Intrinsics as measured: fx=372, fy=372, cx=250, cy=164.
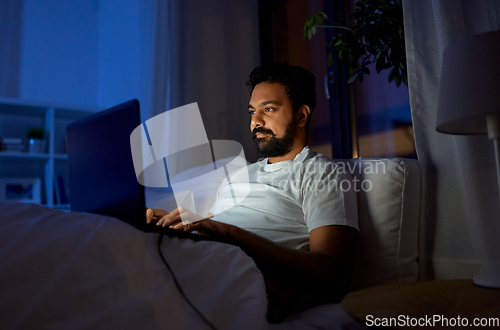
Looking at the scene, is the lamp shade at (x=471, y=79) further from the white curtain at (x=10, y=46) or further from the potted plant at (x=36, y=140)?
the white curtain at (x=10, y=46)

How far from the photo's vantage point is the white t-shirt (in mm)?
1089

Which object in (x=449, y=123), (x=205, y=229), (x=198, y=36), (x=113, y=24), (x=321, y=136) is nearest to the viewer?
(x=449, y=123)

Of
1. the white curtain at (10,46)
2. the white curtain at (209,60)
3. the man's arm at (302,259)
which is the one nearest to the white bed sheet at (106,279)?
the man's arm at (302,259)

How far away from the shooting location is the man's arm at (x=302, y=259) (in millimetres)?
935

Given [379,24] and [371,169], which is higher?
[379,24]

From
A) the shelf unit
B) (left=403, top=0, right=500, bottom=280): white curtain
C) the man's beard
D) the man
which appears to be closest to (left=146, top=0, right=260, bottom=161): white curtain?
the shelf unit

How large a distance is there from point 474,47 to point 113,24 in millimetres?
2971

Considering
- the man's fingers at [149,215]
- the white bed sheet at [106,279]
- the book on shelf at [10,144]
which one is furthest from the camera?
the book on shelf at [10,144]

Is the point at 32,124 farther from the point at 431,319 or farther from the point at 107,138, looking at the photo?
the point at 431,319

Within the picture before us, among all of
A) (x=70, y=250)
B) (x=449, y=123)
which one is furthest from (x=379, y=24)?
(x=70, y=250)

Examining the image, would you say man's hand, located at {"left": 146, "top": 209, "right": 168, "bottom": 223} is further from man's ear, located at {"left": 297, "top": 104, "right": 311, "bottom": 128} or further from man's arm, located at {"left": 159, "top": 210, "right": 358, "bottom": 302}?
man's ear, located at {"left": 297, "top": 104, "right": 311, "bottom": 128}

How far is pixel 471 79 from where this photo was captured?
0.76m

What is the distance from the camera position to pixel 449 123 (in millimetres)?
871

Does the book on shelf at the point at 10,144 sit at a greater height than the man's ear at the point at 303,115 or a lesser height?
greater
